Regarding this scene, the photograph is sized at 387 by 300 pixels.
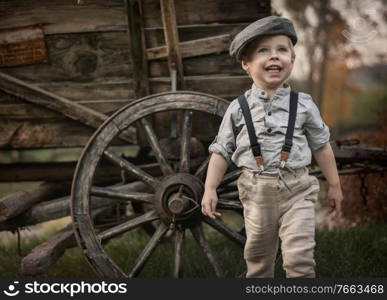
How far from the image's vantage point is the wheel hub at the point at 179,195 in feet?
10.2

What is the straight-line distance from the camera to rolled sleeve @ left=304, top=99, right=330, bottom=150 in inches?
102

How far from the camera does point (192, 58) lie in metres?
3.42

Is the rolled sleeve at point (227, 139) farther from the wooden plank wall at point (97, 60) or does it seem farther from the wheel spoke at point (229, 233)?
the wooden plank wall at point (97, 60)

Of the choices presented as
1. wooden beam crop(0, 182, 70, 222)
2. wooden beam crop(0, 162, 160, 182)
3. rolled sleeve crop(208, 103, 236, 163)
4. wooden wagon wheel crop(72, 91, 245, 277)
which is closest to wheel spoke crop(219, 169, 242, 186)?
wooden wagon wheel crop(72, 91, 245, 277)

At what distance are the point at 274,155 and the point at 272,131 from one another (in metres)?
0.12

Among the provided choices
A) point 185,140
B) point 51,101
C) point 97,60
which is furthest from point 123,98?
point 185,140

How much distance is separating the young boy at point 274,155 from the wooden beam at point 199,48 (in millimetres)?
689

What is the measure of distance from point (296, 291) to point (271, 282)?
0.14 meters

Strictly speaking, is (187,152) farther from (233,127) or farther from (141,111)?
(233,127)

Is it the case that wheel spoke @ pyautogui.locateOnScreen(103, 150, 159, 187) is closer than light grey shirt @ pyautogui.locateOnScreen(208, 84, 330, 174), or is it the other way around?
light grey shirt @ pyautogui.locateOnScreen(208, 84, 330, 174)

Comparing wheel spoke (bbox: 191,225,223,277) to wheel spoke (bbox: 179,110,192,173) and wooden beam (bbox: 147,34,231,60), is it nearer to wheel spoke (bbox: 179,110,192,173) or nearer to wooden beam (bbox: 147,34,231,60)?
wheel spoke (bbox: 179,110,192,173)

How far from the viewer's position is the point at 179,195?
3.09m

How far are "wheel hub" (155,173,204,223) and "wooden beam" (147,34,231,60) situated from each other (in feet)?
2.61

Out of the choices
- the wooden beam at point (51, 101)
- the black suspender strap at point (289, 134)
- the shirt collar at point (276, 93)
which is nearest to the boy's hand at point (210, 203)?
the black suspender strap at point (289, 134)
